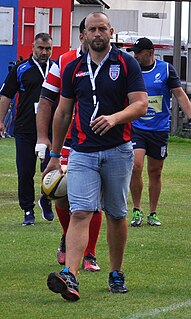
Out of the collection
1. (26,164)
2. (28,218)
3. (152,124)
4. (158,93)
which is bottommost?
(28,218)

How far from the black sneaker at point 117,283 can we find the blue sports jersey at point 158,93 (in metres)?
4.29

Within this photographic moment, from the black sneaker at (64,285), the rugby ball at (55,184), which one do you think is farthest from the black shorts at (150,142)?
the black sneaker at (64,285)

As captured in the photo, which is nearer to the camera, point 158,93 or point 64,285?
point 64,285

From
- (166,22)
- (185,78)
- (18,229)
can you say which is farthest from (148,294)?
(166,22)

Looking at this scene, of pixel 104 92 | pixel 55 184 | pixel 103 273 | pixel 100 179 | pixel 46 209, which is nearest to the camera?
pixel 104 92

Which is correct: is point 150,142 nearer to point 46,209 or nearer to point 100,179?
point 46,209

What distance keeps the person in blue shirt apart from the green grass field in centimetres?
34

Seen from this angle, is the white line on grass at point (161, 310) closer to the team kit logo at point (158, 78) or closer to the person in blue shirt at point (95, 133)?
→ the person in blue shirt at point (95, 133)

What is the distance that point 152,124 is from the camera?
12.2 metres

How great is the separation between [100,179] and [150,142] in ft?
15.0

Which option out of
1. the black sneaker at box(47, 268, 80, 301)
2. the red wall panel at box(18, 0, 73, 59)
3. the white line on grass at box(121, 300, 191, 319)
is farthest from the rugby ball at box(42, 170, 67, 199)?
the red wall panel at box(18, 0, 73, 59)

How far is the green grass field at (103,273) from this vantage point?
7215 millimetres

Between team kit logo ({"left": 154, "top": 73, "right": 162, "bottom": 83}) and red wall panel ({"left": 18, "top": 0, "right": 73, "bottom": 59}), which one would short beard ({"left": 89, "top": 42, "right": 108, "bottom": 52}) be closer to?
team kit logo ({"left": 154, "top": 73, "right": 162, "bottom": 83})

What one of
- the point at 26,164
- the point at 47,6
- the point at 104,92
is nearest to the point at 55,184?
the point at 104,92
